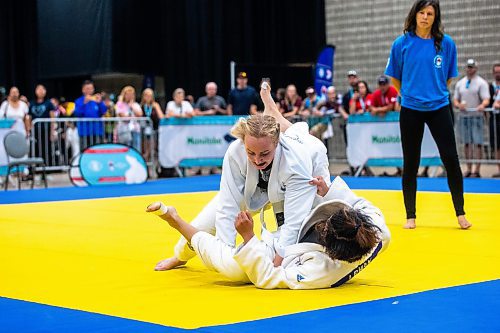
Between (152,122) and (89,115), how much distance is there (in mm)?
1028

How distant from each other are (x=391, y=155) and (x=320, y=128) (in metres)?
1.82

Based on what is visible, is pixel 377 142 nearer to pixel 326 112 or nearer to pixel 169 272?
pixel 326 112

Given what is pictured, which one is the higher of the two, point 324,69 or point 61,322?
point 324,69

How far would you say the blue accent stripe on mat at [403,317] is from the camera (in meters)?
3.27

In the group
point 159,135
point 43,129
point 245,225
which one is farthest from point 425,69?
point 43,129

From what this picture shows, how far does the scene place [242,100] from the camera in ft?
49.6

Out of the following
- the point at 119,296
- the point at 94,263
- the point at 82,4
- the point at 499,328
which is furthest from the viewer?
the point at 82,4

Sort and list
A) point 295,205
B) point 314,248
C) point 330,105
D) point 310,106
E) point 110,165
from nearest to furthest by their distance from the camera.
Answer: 1. point 314,248
2. point 295,205
3. point 110,165
4. point 330,105
5. point 310,106

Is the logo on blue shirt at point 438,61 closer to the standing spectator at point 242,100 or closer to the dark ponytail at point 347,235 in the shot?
the dark ponytail at point 347,235

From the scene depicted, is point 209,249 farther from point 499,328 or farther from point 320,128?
point 320,128

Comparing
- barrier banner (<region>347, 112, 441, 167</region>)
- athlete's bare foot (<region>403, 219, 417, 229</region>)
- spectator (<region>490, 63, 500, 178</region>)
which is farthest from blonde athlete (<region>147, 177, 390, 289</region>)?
spectator (<region>490, 63, 500, 178</region>)

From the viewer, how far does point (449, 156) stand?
6688 millimetres

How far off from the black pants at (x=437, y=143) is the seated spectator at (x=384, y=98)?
639cm

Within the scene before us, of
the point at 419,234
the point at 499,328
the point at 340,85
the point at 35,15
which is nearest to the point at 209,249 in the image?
the point at 499,328
